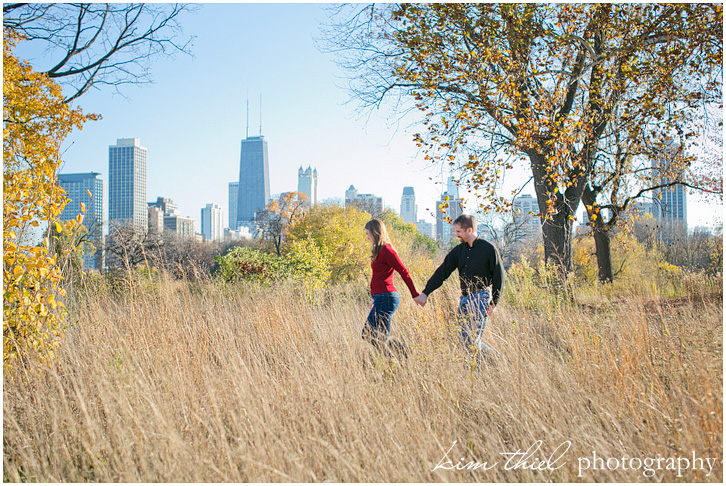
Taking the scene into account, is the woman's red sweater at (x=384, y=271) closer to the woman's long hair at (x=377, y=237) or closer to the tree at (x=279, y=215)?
the woman's long hair at (x=377, y=237)

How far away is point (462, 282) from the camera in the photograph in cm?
462

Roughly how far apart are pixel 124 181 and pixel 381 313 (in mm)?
153174

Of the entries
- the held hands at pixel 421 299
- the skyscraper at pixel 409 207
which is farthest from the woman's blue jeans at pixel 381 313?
the skyscraper at pixel 409 207

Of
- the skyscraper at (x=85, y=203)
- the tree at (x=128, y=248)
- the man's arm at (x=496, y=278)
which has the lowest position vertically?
the man's arm at (x=496, y=278)

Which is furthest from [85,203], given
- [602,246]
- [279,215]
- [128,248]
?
[279,215]

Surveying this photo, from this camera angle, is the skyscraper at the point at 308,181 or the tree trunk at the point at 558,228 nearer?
the tree trunk at the point at 558,228

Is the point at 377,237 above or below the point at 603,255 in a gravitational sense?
above

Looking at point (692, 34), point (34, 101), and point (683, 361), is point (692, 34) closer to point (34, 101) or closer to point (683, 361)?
point (683, 361)

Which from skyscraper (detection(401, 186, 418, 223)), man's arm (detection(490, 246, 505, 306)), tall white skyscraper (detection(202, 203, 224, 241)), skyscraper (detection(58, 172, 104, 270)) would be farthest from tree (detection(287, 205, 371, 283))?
tall white skyscraper (detection(202, 203, 224, 241))

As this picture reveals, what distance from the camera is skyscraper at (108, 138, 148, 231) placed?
138250mm

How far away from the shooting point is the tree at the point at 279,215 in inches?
1651

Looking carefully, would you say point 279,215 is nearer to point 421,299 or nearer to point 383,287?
point 383,287

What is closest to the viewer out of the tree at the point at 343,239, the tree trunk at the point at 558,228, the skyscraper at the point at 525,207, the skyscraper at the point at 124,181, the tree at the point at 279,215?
the skyscraper at the point at 525,207

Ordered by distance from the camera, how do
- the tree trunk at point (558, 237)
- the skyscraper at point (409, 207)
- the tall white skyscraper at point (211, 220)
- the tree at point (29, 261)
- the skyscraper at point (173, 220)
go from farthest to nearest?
the tall white skyscraper at point (211, 220) < the skyscraper at point (173, 220) < the skyscraper at point (409, 207) < the tree trunk at point (558, 237) < the tree at point (29, 261)
